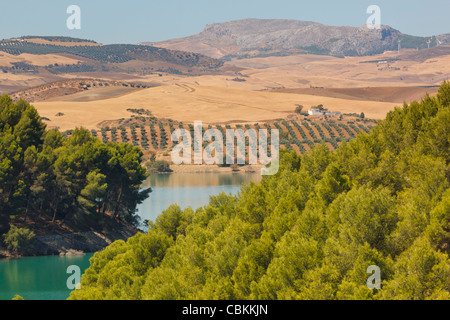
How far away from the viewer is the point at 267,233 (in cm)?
3669

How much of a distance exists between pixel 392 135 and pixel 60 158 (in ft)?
111

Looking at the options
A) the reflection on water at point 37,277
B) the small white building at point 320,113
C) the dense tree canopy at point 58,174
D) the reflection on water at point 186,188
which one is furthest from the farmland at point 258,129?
the reflection on water at point 37,277

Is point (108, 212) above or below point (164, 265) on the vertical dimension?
below

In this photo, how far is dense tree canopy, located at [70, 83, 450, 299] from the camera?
93.9ft

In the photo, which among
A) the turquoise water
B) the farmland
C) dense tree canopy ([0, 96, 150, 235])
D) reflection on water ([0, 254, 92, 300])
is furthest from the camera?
the farmland

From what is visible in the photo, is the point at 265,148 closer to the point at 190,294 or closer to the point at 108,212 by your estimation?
the point at 108,212

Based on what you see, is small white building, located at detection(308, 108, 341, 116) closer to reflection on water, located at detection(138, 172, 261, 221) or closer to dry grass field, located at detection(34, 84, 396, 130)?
dry grass field, located at detection(34, 84, 396, 130)

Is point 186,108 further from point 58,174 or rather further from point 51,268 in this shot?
point 51,268

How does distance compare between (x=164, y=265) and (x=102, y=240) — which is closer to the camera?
(x=164, y=265)

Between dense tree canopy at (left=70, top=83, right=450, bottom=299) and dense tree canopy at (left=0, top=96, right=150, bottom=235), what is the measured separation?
21.2m

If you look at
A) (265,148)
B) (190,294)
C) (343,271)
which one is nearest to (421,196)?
(343,271)

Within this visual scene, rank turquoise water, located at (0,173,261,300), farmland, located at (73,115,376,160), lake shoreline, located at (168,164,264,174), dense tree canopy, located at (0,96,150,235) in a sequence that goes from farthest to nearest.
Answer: farmland, located at (73,115,376,160)
lake shoreline, located at (168,164,264,174)
dense tree canopy, located at (0,96,150,235)
turquoise water, located at (0,173,261,300)

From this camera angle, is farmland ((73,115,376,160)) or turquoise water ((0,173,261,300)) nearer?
turquoise water ((0,173,261,300))

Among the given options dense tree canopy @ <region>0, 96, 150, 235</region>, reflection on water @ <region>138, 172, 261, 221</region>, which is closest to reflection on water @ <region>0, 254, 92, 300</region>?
dense tree canopy @ <region>0, 96, 150, 235</region>
